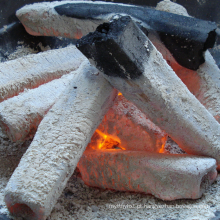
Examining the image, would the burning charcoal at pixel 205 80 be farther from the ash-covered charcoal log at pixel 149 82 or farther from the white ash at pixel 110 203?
the white ash at pixel 110 203

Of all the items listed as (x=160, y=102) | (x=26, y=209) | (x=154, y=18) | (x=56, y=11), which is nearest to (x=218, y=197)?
(x=160, y=102)

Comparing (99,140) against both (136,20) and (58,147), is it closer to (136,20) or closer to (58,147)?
(58,147)

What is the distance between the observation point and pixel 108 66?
696 millimetres

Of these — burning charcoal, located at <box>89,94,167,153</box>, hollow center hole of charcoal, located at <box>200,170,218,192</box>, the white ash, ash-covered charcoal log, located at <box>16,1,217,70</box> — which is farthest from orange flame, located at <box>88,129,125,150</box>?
ash-covered charcoal log, located at <box>16,1,217,70</box>

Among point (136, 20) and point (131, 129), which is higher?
point (136, 20)

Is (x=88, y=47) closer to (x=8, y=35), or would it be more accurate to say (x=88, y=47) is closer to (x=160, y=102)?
(x=160, y=102)

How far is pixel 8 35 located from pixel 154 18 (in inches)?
35.5

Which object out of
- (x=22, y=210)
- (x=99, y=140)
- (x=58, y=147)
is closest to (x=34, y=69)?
(x=99, y=140)

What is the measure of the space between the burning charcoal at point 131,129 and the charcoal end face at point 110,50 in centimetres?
26

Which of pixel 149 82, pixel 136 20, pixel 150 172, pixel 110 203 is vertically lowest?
pixel 110 203

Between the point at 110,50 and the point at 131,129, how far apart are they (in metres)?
0.38

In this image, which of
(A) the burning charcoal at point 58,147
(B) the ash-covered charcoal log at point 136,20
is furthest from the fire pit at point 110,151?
(B) the ash-covered charcoal log at point 136,20

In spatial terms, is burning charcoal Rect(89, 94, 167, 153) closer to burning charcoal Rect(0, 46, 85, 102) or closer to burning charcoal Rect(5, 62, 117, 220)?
burning charcoal Rect(5, 62, 117, 220)

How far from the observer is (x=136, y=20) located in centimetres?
113
